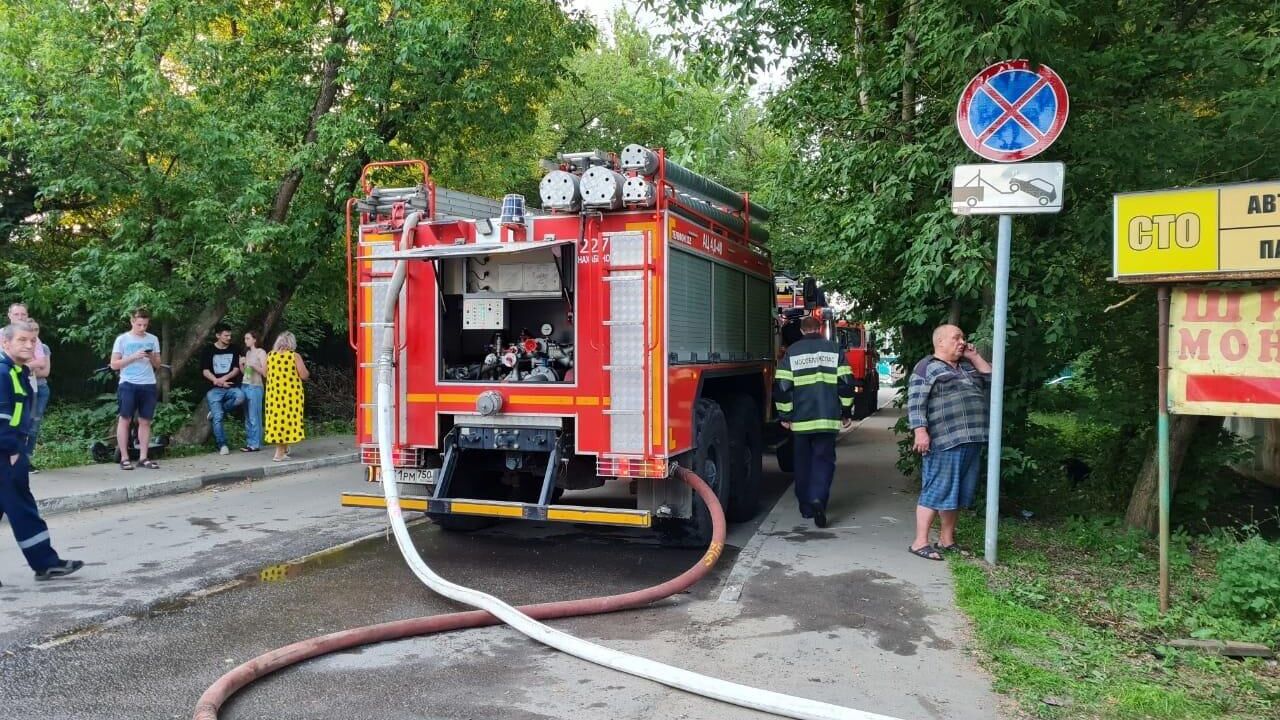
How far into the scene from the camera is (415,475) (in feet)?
22.6

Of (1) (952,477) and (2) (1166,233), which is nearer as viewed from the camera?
(2) (1166,233)

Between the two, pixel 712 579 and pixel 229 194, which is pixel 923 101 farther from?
pixel 229 194

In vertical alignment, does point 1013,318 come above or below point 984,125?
below

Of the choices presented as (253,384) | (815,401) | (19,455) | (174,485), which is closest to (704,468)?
(815,401)

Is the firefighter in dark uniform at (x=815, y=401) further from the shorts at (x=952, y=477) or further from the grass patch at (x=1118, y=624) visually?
the grass patch at (x=1118, y=624)

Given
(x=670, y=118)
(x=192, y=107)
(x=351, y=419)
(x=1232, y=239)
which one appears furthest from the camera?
(x=670, y=118)

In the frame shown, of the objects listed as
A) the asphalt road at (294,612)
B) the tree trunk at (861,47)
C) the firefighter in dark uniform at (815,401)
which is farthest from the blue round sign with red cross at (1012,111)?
the asphalt road at (294,612)

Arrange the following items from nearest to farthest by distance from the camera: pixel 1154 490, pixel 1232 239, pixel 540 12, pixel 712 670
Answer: pixel 712 670
pixel 1232 239
pixel 1154 490
pixel 540 12

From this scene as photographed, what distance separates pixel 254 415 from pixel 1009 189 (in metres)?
10.4

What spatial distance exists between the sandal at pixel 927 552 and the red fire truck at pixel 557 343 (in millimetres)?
1576

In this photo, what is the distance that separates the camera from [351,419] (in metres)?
17.3

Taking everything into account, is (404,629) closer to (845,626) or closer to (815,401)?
(845,626)

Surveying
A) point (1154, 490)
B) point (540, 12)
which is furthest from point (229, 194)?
A: point (1154, 490)

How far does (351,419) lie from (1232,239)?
49.7 ft
